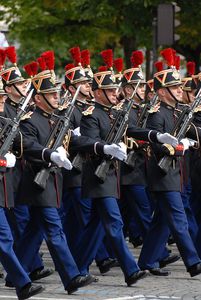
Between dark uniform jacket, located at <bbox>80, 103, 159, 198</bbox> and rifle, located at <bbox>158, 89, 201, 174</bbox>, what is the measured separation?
257 millimetres

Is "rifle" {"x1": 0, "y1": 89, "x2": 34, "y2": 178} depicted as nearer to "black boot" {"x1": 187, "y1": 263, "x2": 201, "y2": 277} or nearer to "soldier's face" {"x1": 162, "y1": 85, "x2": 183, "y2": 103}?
"soldier's face" {"x1": 162, "y1": 85, "x2": 183, "y2": 103}

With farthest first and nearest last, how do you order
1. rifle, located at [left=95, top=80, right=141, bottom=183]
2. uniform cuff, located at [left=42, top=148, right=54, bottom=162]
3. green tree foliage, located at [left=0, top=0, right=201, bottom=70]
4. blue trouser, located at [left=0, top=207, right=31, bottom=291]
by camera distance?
green tree foliage, located at [left=0, top=0, right=201, bottom=70] → rifle, located at [left=95, top=80, right=141, bottom=183] → uniform cuff, located at [left=42, top=148, right=54, bottom=162] → blue trouser, located at [left=0, top=207, right=31, bottom=291]

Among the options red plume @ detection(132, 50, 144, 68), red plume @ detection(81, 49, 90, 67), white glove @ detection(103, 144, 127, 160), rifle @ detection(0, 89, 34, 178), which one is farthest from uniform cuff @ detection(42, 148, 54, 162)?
red plume @ detection(81, 49, 90, 67)

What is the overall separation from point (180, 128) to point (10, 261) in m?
2.62

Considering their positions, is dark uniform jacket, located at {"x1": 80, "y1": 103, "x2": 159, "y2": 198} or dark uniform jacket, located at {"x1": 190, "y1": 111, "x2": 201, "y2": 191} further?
dark uniform jacket, located at {"x1": 190, "y1": 111, "x2": 201, "y2": 191}

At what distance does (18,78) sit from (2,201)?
6.79 feet

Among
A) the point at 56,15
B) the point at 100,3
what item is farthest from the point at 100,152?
the point at 56,15

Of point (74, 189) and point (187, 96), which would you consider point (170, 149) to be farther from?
point (187, 96)

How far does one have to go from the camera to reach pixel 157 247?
12.9 metres

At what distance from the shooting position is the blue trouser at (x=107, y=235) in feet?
39.4

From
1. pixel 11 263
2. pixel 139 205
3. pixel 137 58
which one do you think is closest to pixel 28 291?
pixel 11 263

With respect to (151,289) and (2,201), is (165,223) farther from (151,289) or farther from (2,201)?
(2,201)

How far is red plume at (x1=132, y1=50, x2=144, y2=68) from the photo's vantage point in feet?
49.0

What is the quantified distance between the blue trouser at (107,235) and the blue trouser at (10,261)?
4.19ft
